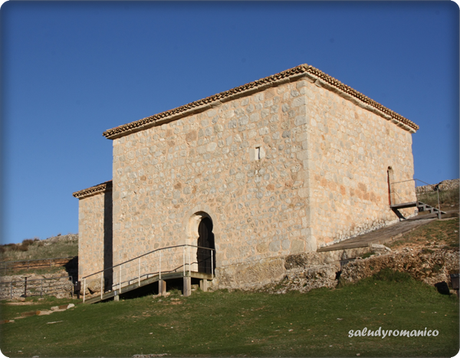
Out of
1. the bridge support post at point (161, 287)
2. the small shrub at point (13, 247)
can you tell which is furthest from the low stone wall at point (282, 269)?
the small shrub at point (13, 247)

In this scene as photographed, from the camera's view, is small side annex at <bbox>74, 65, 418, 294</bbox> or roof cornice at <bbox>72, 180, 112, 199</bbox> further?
roof cornice at <bbox>72, 180, 112, 199</bbox>

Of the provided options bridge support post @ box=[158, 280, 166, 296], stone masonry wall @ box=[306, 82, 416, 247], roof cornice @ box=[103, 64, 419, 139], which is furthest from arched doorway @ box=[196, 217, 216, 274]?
stone masonry wall @ box=[306, 82, 416, 247]

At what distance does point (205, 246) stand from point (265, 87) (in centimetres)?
582

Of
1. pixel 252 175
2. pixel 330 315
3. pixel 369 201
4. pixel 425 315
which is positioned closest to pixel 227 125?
pixel 252 175

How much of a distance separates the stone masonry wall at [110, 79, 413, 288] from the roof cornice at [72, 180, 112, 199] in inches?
91.7

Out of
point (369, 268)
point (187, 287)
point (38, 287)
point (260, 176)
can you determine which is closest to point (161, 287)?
point (187, 287)

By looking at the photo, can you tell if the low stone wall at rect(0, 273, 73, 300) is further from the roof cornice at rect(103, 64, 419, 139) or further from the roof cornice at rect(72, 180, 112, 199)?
the roof cornice at rect(103, 64, 419, 139)

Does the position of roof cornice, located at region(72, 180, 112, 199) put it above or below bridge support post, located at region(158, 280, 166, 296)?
above

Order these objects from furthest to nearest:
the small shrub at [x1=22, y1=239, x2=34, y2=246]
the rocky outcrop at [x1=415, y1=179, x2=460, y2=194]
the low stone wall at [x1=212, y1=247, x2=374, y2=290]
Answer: the small shrub at [x1=22, y1=239, x2=34, y2=246], the rocky outcrop at [x1=415, y1=179, x2=460, y2=194], the low stone wall at [x1=212, y1=247, x2=374, y2=290]

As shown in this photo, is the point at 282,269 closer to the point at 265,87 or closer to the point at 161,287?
the point at 161,287

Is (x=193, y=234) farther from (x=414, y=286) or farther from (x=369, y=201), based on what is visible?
(x=414, y=286)

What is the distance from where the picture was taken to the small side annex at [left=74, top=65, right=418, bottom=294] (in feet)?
57.1

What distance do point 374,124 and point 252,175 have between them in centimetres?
556

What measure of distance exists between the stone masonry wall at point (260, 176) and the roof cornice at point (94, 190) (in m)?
2.33
